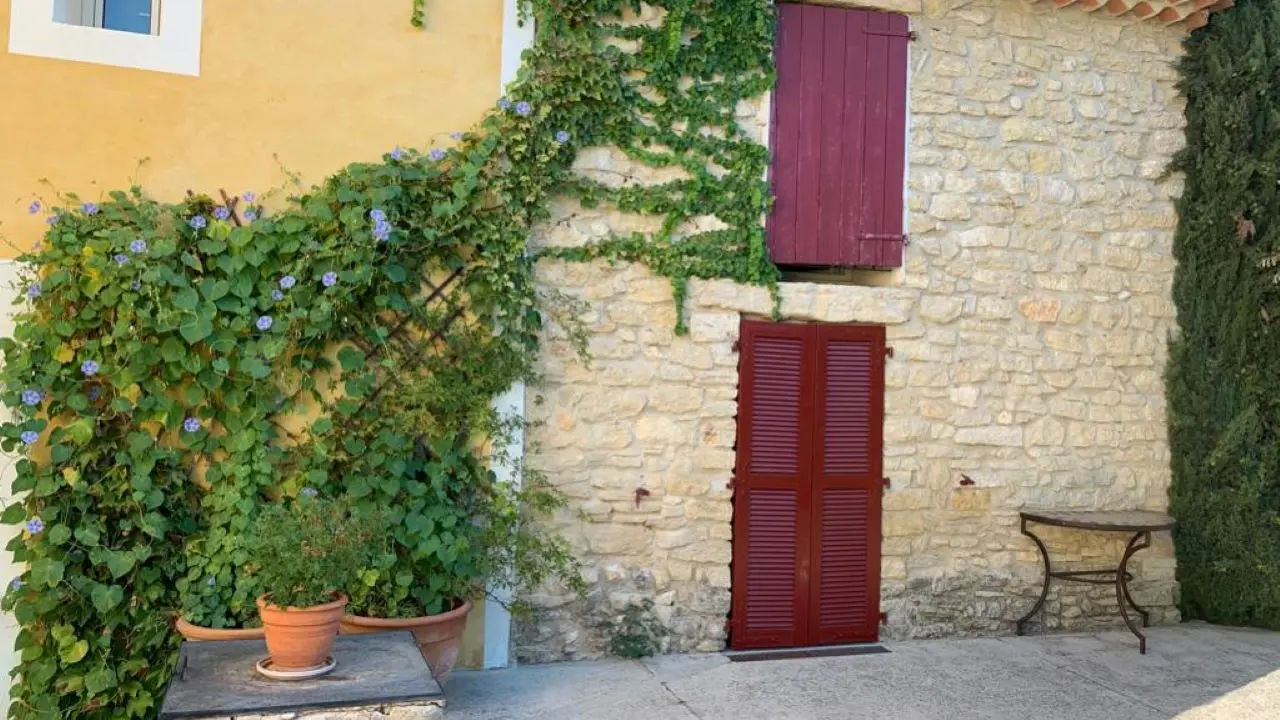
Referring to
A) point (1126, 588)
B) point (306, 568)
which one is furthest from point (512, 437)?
point (1126, 588)

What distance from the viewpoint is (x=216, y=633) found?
14.6 ft

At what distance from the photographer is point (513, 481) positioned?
5230mm

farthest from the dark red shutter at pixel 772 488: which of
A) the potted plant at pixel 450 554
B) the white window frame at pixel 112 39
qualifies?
the white window frame at pixel 112 39

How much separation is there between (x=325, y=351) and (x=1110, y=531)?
4.31 m

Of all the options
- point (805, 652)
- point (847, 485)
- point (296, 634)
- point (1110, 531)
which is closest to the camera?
point (296, 634)

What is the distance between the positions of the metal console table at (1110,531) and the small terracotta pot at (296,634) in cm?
391

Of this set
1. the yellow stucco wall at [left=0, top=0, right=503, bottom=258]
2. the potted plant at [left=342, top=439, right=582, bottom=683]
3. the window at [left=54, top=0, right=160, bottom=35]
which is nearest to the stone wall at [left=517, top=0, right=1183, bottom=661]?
the potted plant at [left=342, top=439, right=582, bottom=683]

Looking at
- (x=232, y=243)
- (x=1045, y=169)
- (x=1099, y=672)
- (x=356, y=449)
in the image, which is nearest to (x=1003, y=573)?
(x=1099, y=672)

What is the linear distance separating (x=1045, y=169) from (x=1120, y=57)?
0.89m

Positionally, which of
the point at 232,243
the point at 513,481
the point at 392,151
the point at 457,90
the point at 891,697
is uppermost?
the point at 457,90

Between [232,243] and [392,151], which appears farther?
[392,151]

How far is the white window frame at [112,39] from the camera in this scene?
4.62 meters

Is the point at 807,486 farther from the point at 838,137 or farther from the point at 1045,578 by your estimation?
the point at 838,137

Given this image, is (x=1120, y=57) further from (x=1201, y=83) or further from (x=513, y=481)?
(x=513, y=481)
